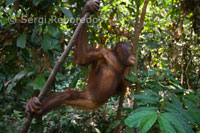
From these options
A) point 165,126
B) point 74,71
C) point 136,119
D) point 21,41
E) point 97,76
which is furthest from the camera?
point 74,71

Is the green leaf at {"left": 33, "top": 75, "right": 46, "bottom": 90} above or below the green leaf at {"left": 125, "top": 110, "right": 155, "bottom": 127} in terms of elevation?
above

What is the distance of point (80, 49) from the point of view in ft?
7.04

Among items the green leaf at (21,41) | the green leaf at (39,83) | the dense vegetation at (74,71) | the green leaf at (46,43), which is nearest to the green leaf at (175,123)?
the dense vegetation at (74,71)

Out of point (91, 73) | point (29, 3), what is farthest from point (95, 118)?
point (29, 3)

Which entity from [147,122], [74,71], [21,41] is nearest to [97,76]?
[74,71]

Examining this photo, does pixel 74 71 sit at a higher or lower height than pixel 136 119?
higher

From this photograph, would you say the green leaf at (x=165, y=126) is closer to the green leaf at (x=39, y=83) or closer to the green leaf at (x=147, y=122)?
the green leaf at (x=147, y=122)

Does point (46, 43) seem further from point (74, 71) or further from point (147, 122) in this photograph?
point (147, 122)

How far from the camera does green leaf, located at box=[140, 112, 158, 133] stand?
1120 mm

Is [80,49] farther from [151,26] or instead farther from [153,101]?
[151,26]

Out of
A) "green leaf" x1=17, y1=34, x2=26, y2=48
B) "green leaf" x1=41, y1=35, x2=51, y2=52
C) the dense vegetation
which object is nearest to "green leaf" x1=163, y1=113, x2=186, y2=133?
the dense vegetation

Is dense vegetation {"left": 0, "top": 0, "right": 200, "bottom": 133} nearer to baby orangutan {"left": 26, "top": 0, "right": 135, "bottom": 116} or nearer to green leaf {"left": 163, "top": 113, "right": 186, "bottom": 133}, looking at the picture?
green leaf {"left": 163, "top": 113, "right": 186, "bottom": 133}

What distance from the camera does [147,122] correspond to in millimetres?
1164

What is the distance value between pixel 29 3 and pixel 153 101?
6.20 feet
